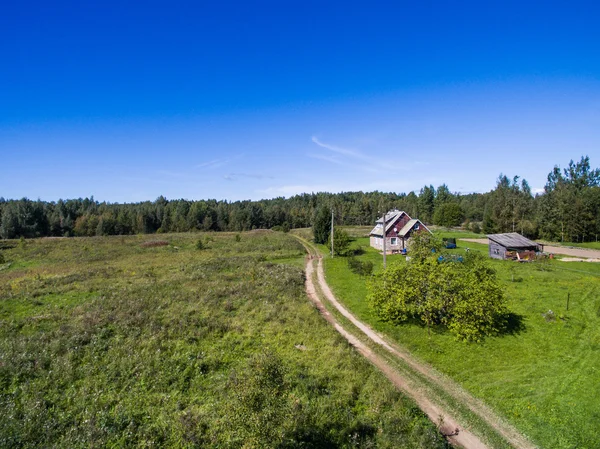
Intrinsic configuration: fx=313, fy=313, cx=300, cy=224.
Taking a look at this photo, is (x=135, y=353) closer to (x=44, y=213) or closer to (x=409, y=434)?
(x=409, y=434)

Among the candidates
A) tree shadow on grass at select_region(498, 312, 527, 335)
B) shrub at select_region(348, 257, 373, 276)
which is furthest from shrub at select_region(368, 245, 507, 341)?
shrub at select_region(348, 257, 373, 276)

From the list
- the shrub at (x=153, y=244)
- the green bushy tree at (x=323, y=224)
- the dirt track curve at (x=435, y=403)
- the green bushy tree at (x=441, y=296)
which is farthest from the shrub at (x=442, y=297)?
the shrub at (x=153, y=244)

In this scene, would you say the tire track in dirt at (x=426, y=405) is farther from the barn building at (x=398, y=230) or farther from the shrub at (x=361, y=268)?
the barn building at (x=398, y=230)

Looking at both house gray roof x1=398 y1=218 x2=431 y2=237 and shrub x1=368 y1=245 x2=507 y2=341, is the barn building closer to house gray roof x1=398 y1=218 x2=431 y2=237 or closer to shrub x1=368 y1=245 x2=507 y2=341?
house gray roof x1=398 y1=218 x2=431 y2=237

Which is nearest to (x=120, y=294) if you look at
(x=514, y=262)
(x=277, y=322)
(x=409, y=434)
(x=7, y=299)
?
(x=7, y=299)

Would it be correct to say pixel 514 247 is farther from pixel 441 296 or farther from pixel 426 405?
pixel 426 405

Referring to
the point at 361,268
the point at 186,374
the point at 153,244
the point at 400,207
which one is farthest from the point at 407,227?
the point at 400,207
